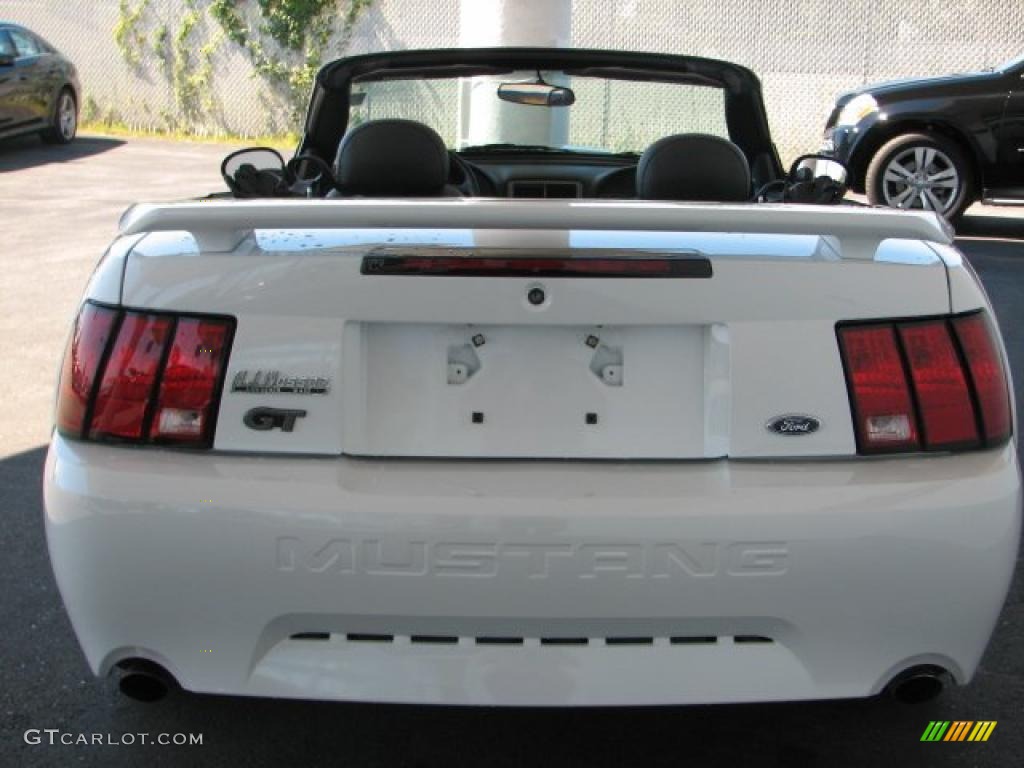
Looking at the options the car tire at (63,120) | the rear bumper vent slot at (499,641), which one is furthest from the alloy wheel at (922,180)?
the car tire at (63,120)

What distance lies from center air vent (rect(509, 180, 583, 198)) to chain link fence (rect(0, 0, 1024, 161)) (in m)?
13.3

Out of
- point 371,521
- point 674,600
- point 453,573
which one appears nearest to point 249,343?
point 371,521

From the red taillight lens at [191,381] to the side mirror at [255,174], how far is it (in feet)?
5.28

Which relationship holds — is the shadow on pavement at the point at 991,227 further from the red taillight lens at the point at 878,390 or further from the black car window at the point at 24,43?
the black car window at the point at 24,43

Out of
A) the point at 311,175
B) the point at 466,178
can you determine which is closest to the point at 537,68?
the point at 466,178

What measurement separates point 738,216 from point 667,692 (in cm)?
94

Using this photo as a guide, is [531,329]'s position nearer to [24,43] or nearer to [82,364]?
[82,364]

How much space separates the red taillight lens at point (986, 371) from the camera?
8.52 ft

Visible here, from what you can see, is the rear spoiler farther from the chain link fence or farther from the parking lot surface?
the chain link fence

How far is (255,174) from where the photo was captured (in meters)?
4.16

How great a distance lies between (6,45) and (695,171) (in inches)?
586

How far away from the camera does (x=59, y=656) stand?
350 centimetres

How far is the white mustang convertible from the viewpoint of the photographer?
2.42 metres

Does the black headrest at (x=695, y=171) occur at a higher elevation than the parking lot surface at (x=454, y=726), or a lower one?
higher
